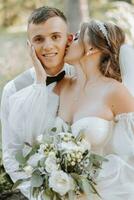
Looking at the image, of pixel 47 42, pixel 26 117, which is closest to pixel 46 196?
pixel 26 117

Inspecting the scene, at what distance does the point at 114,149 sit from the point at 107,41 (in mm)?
654

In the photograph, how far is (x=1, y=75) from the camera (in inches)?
286

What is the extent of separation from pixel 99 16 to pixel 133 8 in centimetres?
91

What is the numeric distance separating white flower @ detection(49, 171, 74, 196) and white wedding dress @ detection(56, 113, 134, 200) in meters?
0.30

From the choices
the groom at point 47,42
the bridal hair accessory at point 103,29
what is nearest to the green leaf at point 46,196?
the groom at point 47,42

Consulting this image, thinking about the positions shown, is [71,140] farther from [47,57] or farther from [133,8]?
[133,8]

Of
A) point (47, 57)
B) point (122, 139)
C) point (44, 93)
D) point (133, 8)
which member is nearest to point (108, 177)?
point (122, 139)

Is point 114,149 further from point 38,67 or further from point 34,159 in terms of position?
point 38,67

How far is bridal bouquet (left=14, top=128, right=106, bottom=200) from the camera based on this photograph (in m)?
2.52

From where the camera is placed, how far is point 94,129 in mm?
2738

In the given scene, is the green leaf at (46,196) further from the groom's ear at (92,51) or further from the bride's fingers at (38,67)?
the groom's ear at (92,51)

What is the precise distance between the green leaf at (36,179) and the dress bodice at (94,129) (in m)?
0.34

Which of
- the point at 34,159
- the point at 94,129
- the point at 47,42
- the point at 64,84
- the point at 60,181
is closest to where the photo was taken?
the point at 60,181

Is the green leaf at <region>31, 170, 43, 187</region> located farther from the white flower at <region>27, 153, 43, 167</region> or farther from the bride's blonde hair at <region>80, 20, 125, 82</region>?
the bride's blonde hair at <region>80, 20, 125, 82</region>
